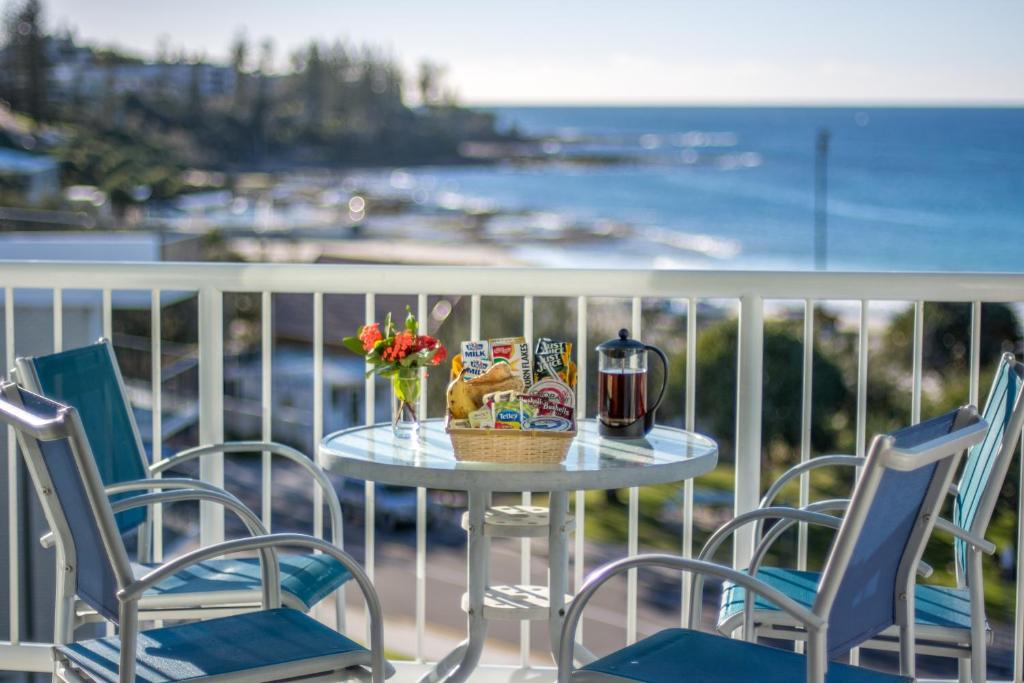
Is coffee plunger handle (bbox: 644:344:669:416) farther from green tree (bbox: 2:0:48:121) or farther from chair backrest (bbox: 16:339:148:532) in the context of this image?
green tree (bbox: 2:0:48:121)

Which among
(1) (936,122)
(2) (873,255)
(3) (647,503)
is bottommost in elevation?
(3) (647,503)

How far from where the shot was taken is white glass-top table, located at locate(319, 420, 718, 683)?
235cm

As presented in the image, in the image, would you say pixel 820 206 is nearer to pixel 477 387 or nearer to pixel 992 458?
pixel 992 458

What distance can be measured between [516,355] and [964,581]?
41.3 inches

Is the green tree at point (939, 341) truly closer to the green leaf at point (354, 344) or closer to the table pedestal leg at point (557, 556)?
the table pedestal leg at point (557, 556)

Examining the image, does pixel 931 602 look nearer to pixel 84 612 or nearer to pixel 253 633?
pixel 253 633

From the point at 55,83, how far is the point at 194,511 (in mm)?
18992

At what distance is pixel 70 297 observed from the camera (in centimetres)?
709

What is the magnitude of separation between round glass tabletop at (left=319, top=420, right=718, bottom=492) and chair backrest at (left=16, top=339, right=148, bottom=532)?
591mm

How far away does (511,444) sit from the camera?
241cm

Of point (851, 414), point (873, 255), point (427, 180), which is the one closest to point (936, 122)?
point (873, 255)

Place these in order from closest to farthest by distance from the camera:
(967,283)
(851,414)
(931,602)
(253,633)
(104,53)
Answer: (253,633) < (931,602) < (967,283) < (851,414) < (104,53)

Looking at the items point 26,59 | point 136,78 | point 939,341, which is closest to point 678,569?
point 939,341

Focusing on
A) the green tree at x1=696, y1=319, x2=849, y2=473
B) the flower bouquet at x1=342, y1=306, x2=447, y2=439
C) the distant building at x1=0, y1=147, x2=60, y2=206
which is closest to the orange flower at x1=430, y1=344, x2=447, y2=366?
A: the flower bouquet at x1=342, y1=306, x2=447, y2=439
